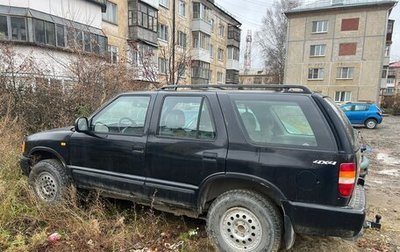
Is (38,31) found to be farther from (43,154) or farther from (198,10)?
(198,10)

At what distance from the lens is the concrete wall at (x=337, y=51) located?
30141mm

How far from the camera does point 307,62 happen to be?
3331cm

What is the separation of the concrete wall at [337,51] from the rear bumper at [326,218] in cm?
3158

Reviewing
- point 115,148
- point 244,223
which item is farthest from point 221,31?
point 244,223

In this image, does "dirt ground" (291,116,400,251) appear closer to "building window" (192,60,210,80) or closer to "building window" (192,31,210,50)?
"building window" (192,60,210,80)

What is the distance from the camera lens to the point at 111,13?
19953 mm

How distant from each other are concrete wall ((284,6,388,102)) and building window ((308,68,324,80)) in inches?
14.8


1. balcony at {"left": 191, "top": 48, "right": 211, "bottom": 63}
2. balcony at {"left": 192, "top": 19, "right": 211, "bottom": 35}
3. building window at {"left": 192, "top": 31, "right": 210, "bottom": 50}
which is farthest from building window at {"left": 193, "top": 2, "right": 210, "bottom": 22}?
balcony at {"left": 191, "top": 48, "right": 211, "bottom": 63}

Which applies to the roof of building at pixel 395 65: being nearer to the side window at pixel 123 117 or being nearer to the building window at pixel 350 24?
the building window at pixel 350 24

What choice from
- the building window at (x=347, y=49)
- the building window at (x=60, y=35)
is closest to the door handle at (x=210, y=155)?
the building window at (x=60, y=35)

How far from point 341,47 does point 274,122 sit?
3331 centimetres

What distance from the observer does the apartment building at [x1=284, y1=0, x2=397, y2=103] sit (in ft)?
98.9

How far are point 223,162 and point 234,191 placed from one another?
0.35 metres

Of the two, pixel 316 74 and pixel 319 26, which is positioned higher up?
pixel 319 26
